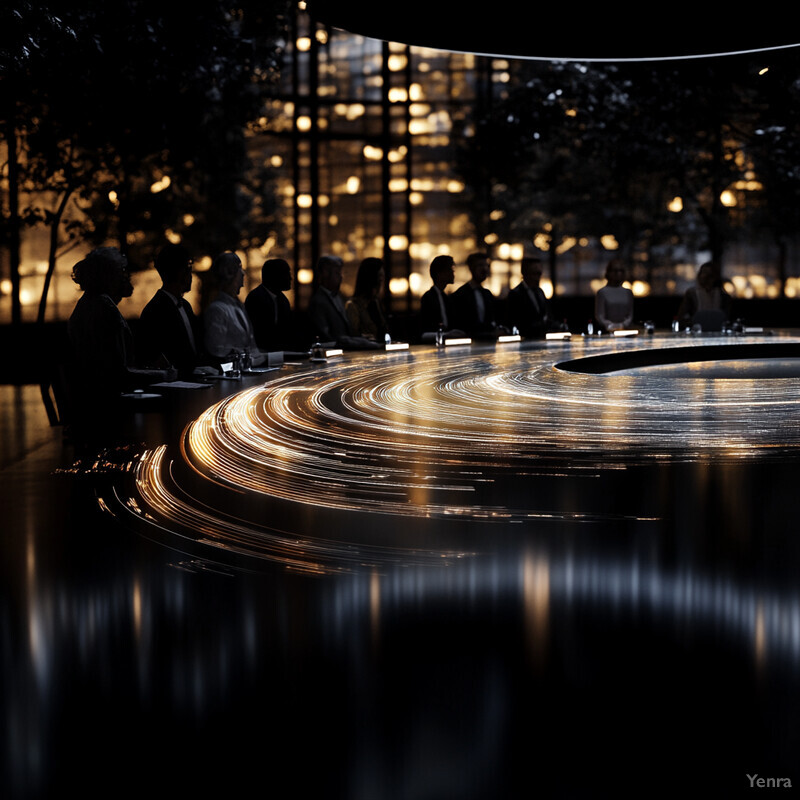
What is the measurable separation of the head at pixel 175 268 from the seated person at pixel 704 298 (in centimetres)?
468

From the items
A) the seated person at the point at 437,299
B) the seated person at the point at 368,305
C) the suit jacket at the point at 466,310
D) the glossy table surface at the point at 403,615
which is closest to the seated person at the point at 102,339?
the glossy table surface at the point at 403,615

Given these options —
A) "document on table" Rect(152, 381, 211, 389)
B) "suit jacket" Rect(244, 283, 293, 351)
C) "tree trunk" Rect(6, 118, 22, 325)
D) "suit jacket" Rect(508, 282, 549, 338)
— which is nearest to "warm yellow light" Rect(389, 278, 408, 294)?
"tree trunk" Rect(6, 118, 22, 325)

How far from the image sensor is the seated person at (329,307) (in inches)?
259

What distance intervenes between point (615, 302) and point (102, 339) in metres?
5.37

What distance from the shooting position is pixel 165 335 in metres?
4.90

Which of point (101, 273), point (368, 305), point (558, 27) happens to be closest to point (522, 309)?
point (368, 305)

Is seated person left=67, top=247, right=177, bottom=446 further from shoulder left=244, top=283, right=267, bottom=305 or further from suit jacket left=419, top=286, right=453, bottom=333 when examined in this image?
suit jacket left=419, top=286, right=453, bottom=333

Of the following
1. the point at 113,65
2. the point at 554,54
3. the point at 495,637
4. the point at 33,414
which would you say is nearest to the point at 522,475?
the point at 495,637

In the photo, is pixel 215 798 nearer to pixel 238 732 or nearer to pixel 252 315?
pixel 238 732

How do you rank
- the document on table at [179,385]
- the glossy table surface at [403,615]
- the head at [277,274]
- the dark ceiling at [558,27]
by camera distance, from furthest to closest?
1. the head at [277,274]
2. the dark ceiling at [558,27]
3. the document on table at [179,385]
4. the glossy table surface at [403,615]

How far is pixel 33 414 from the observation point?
682 cm

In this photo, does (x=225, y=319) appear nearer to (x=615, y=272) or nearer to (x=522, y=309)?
(x=522, y=309)

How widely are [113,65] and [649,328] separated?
4.35 m

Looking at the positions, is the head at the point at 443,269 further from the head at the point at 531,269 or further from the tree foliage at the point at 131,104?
the tree foliage at the point at 131,104
